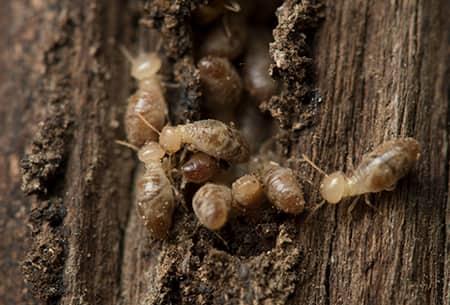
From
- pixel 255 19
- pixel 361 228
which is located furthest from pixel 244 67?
pixel 361 228

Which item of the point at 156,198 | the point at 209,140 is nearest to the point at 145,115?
the point at 209,140

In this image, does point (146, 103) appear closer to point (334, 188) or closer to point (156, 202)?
point (156, 202)

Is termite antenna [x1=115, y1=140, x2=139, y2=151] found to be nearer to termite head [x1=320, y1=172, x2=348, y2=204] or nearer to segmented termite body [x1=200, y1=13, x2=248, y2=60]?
segmented termite body [x1=200, y1=13, x2=248, y2=60]

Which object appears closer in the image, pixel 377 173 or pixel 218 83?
pixel 377 173

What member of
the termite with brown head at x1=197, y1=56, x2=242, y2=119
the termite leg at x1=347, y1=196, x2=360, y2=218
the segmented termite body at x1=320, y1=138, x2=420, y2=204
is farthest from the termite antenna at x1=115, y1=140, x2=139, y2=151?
the termite leg at x1=347, y1=196, x2=360, y2=218

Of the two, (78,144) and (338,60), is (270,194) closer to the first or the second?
(338,60)

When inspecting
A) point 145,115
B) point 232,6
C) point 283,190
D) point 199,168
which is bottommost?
point 283,190
